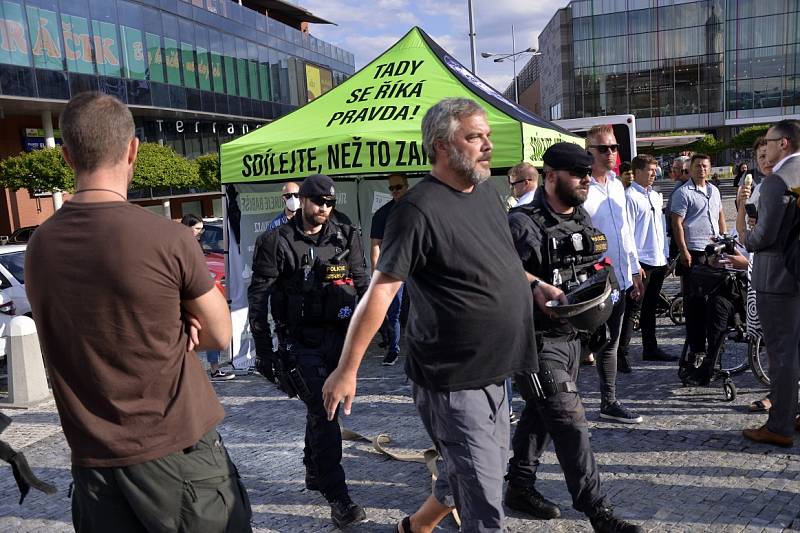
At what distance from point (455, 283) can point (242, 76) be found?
4402 cm

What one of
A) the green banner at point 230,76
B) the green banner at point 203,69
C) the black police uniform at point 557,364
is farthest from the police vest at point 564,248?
the green banner at point 230,76

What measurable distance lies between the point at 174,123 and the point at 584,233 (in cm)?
3984

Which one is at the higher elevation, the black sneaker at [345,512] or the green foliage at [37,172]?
the green foliage at [37,172]

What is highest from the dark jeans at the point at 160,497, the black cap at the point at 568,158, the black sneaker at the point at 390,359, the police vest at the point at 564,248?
the black cap at the point at 568,158

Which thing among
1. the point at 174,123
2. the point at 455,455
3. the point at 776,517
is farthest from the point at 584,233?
the point at 174,123

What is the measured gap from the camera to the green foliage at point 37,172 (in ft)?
87.1

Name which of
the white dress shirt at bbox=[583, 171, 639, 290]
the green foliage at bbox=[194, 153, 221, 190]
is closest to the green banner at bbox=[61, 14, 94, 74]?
the green foliage at bbox=[194, 153, 221, 190]

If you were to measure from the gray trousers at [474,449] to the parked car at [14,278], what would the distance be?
23.3ft

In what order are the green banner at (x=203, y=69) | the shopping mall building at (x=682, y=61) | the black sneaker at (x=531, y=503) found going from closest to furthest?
the black sneaker at (x=531, y=503)
the green banner at (x=203, y=69)
the shopping mall building at (x=682, y=61)

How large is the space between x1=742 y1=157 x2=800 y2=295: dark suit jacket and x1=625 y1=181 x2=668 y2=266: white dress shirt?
2132 mm

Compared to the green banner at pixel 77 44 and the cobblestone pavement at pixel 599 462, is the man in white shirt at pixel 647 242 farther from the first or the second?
the green banner at pixel 77 44

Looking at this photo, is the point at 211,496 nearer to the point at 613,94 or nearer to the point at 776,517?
the point at 776,517

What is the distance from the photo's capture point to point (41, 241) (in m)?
1.83

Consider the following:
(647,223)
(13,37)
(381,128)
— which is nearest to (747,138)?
(13,37)
